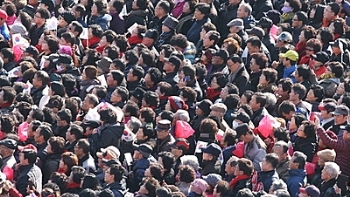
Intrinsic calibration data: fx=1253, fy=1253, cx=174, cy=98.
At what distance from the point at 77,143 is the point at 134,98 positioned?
1933 mm

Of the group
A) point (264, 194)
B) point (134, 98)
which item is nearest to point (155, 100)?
point (134, 98)

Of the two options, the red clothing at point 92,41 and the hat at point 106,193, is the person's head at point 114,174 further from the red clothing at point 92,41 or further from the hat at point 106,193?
the red clothing at point 92,41

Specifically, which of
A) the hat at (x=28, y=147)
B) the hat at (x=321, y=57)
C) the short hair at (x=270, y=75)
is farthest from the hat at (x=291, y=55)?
the hat at (x=28, y=147)

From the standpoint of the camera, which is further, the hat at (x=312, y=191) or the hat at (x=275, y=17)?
the hat at (x=275, y=17)

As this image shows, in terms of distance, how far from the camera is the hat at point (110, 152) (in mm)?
13789

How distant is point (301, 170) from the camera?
44.5 ft

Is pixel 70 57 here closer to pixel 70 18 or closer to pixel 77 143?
pixel 70 18

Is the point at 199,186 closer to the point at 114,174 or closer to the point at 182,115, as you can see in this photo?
the point at 114,174

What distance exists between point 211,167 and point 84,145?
4.70ft

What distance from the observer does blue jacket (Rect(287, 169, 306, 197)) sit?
13.5 m

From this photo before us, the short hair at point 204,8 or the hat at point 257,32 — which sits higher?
the hat at point 257,32

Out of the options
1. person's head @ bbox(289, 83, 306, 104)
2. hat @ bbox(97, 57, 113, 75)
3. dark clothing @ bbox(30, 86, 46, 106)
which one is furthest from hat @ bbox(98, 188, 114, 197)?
hat @ bbox(97, 57, 113, 75)

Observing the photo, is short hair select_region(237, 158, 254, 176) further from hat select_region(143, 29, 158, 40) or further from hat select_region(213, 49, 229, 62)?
hat select_region(143, 29, 158, 40)

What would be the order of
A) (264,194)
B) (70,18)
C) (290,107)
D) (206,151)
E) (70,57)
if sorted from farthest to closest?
(70,18) → (70,57) → (290,107) → (206,151) → (264,194)
